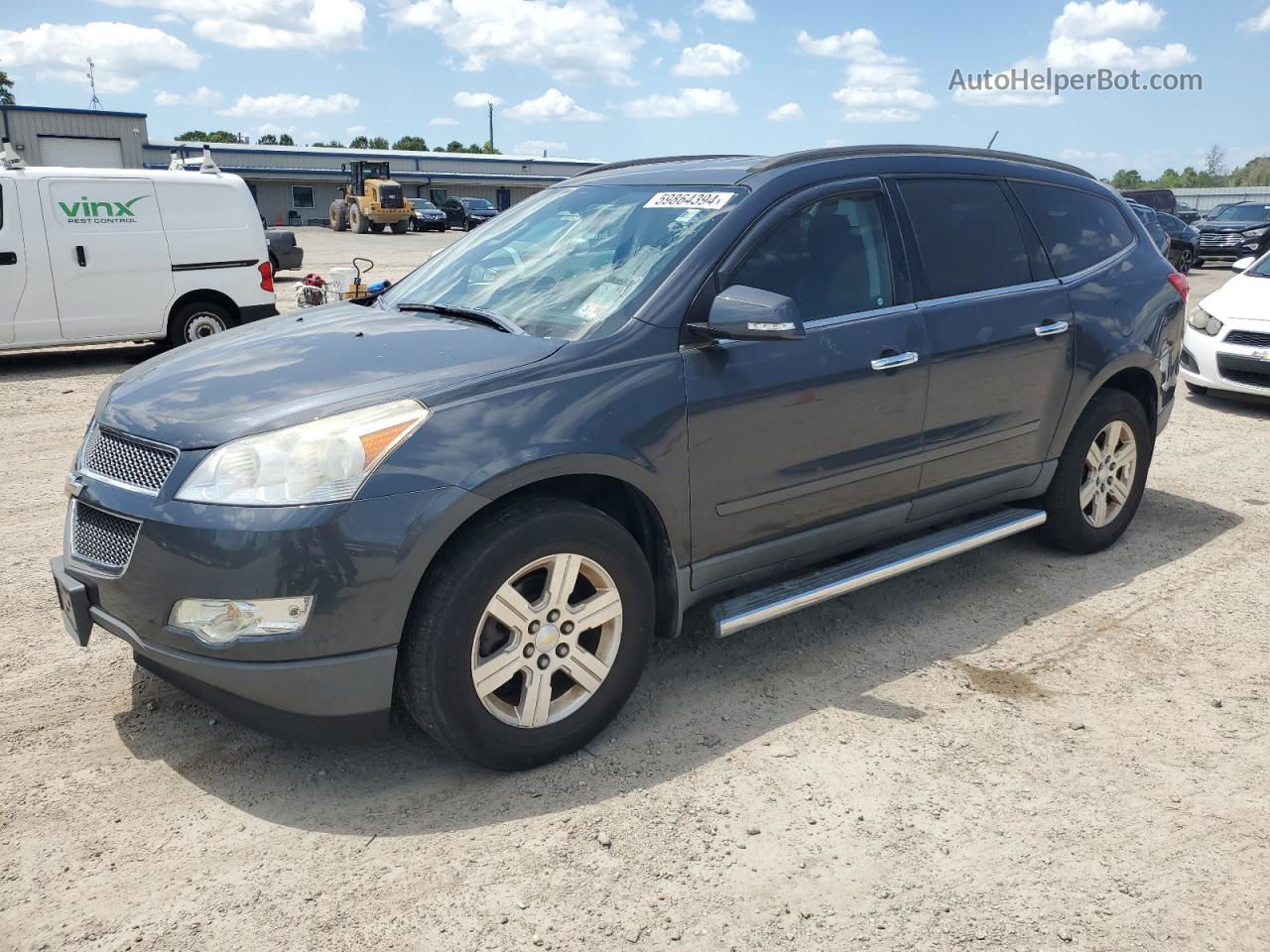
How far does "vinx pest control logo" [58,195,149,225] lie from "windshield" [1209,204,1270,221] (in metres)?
25.6

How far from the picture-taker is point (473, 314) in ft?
11.8

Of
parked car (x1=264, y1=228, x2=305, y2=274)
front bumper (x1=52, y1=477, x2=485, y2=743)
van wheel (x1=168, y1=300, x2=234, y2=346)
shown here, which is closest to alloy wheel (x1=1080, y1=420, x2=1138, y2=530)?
front bumper (x1=52, y1=477, x2=485, y2=743)

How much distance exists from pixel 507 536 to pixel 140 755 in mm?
1413

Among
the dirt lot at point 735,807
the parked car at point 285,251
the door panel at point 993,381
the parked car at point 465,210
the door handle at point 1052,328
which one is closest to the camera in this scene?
the dirt lot at point 735,807

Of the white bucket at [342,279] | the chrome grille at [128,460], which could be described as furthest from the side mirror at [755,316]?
the white bucket at [342,279]

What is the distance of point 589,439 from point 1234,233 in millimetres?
26879

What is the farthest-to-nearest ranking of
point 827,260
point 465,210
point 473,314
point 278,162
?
point 278,162 → point 465,210 → point 827,260 → point 473,314

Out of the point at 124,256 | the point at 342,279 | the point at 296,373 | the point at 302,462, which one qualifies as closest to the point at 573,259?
the point at 296,373

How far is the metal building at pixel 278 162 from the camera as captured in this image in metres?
Answer: 40.1

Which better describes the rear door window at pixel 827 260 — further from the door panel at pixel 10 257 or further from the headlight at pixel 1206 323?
the door panel at pixel 10 257

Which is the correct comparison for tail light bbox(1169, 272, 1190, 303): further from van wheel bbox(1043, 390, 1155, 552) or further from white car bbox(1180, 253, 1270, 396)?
white car bbox(1180, 253, 1270, 396)

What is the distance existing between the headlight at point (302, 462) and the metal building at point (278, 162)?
4024 cm

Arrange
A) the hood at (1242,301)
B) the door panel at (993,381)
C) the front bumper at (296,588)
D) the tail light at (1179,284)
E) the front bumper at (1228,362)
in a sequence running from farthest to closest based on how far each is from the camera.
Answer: the hood at (1242,301) < the front bumper at (1228,362) < the tail light at (1179,284) < the door panel at (993,381) < the front bumper at (296,588)

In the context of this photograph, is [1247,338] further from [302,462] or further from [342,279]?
[302,462]
